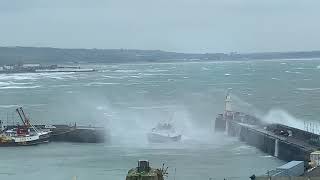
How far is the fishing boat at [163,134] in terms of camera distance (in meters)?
40.1

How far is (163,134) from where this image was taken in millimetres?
40656

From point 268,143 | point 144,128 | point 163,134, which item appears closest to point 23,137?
point 144,128

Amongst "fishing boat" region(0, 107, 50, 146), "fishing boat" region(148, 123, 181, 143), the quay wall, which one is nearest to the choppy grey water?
the quay wall

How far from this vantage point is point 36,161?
33969 mm

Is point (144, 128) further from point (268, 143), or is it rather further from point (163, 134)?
point (268, 143)

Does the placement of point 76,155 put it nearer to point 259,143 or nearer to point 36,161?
point 36,161

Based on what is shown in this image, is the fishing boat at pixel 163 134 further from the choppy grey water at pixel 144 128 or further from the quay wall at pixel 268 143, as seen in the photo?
the quay wall at pixel 268 143

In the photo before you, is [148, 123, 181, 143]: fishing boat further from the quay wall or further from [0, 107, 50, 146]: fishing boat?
[0, 107, 50, 146]: fishing boat

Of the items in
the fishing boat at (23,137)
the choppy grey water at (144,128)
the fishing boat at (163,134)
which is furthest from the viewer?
the fishing boat at (23,137)

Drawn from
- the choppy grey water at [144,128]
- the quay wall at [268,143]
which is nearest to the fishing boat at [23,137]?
the choppy grey water at [144,128]

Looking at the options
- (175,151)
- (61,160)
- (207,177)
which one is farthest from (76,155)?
(207,177)

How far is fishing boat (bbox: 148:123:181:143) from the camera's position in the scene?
40.1m

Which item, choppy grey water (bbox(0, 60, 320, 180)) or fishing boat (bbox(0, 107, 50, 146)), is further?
fishing boat (bbox(0, 107, 50, 146))

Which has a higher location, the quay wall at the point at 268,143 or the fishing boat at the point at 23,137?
the quay wall at the point at 268,143
